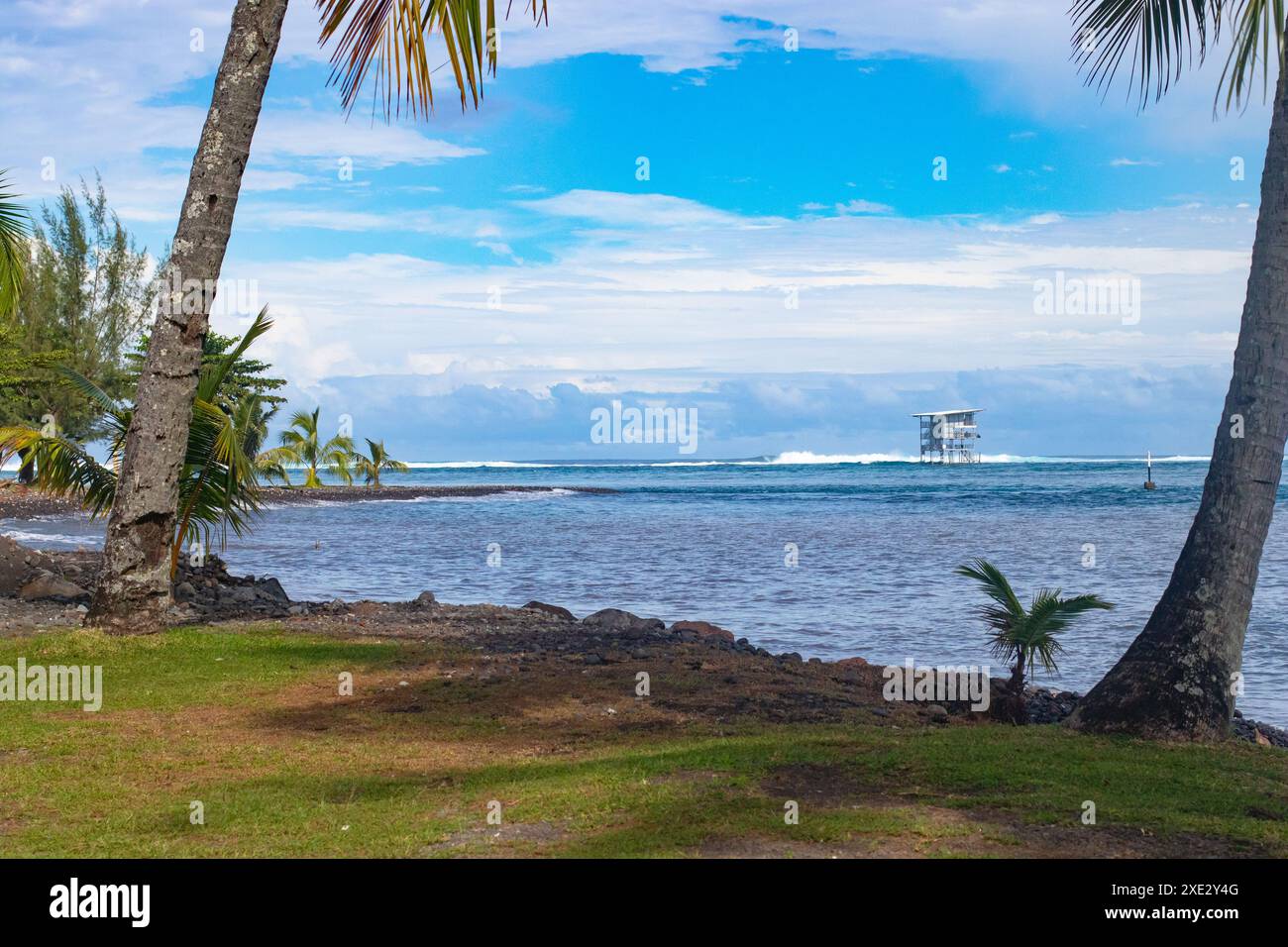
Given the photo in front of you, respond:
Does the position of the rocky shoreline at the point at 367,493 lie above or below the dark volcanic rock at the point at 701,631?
above

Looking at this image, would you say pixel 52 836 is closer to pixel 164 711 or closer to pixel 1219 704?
pixel 164 711

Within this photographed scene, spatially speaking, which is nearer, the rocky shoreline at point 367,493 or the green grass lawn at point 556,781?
the green grass lawn at point 556,781

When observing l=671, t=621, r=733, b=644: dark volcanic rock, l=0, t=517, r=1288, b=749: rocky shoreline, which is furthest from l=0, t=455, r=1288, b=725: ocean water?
l=0, t=517, r=1288, b=749: rocky shoreline

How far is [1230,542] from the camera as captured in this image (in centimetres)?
836

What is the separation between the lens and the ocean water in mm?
16562

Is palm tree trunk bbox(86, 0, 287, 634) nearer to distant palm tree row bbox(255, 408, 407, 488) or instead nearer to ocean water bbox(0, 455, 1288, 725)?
ocean water bbox(0, 455, 1288, 725)

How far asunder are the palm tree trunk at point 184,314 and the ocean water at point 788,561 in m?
8.54

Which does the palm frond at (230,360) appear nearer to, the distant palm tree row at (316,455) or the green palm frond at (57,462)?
the green palm frond at (57,462)

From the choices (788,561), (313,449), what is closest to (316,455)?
(313,449)

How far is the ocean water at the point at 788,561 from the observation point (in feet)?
54.3

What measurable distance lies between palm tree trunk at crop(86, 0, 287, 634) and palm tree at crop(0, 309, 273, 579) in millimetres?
1569

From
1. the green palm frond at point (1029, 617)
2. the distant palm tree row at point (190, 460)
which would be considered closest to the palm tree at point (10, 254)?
the distant palm tree row at point (190, 460)
